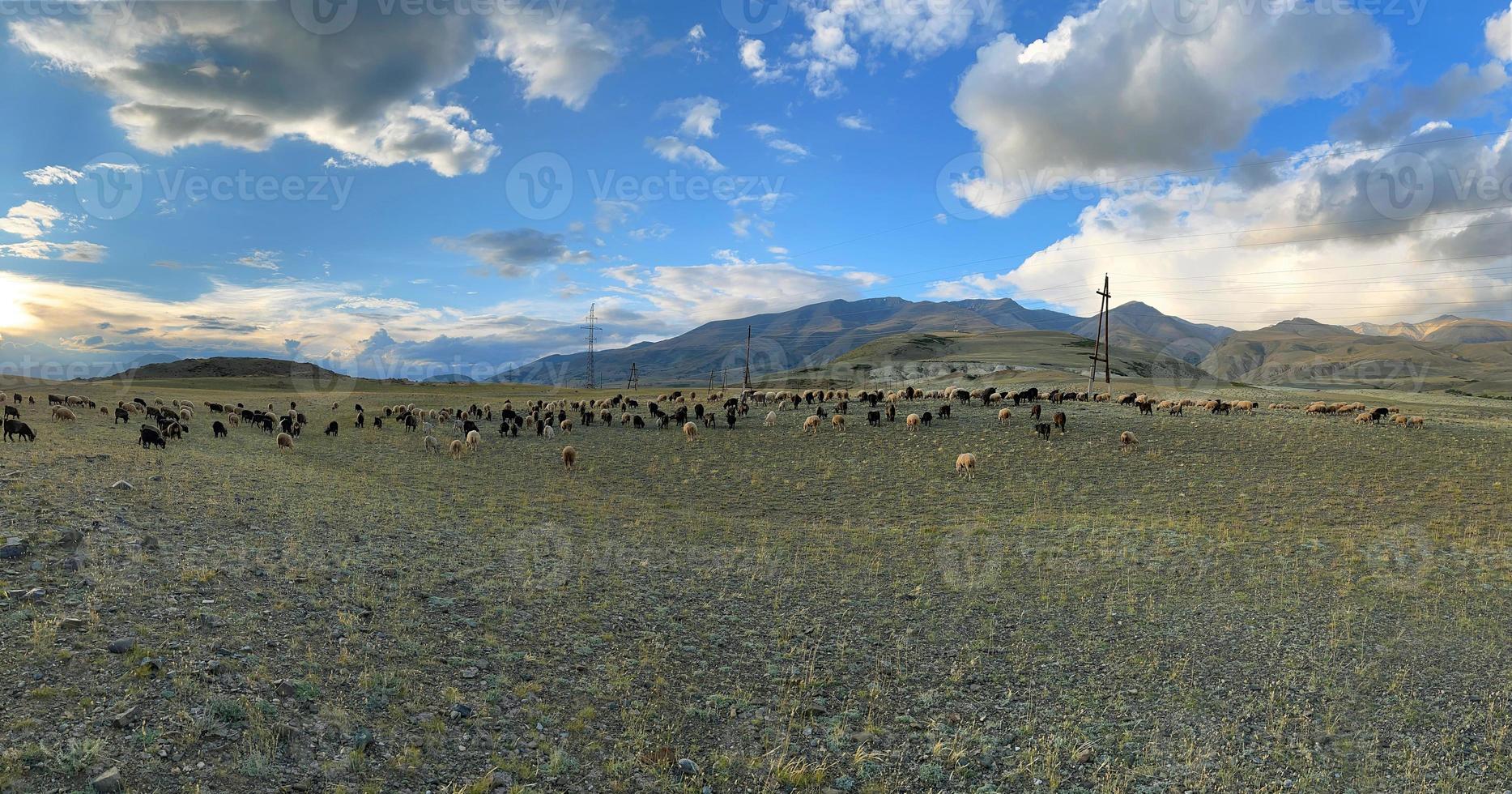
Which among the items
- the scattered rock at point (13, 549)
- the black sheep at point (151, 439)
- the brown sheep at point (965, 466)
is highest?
the black sheep at point (151, 439)

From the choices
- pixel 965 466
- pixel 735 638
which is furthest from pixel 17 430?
pixel 965 466

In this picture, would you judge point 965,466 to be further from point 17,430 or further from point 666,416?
point 17,430

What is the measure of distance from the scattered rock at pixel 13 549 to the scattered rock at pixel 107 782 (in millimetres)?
7842

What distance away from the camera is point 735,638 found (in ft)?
38.2

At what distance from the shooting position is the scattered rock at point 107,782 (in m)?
5.72

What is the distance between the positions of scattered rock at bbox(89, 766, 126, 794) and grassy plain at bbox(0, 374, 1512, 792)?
0.11 m

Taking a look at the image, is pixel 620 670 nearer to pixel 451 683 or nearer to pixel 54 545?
pixel 451 683

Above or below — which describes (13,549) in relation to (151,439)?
below

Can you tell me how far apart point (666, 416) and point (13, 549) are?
35.9m

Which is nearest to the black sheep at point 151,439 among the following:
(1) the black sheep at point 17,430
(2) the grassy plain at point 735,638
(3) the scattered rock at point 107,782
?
(1) the black sheep at point 17,430

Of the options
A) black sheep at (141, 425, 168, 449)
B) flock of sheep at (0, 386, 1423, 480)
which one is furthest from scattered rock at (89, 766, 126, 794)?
black sheep at (141, 425, 168, 449)

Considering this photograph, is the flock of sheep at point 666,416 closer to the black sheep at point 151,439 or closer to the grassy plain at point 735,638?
the black sheep at point 151,439

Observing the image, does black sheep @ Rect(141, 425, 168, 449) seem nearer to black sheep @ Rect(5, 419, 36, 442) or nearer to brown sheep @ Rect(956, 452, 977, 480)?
black sheep @ Rect(5, 419, 36, 442)

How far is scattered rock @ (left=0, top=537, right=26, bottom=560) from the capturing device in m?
10.6
